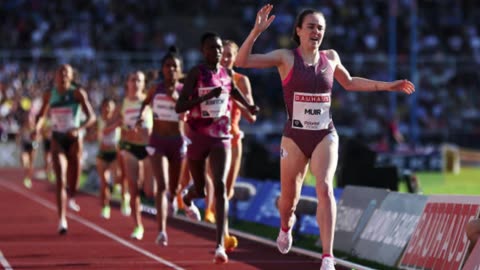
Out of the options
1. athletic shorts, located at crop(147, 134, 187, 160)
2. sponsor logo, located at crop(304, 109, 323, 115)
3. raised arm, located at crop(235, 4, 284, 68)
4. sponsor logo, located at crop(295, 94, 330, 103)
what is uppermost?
raised arm, located at crop(235, 4, 284, 68)

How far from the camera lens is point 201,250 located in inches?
562

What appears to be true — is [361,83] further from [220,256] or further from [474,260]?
[220,256]

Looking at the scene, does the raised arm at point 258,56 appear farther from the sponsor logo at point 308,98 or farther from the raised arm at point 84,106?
the raised arm at point 84,106

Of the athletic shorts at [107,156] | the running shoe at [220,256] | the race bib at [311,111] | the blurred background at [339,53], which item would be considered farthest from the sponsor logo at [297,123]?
the blurred background at [339,53]

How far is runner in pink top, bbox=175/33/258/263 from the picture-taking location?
12117mm

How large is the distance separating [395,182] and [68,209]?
8.07 meters

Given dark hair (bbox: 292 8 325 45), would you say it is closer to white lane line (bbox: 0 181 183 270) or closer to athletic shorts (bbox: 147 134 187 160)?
white lane line (bbox: 0 181 183 270)

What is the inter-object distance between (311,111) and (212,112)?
81.6 inches

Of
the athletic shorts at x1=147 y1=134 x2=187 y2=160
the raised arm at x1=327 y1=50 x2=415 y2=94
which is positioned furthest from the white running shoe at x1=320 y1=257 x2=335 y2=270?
the athletic shorts at x1=147 y1=134 x2=187 y2=160

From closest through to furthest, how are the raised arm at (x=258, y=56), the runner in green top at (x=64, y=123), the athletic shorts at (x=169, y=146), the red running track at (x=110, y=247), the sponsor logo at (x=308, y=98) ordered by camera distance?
the raised arm at (x=258, y=56), the sponsor logo at (x=308, y=98), the red running track at (x=110, y=247), the athletic shorts at (x=169, y=146), the runner in green top at (x=64, y=123)

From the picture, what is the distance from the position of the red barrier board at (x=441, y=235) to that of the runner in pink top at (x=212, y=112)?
6.25 feet

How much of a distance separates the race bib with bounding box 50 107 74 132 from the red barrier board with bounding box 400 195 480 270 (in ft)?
19.1

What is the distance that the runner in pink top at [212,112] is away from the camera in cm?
1212

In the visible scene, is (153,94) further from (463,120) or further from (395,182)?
(463,120)
